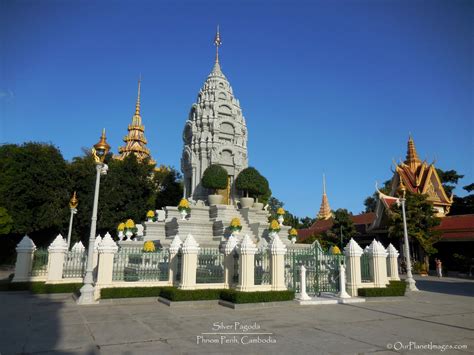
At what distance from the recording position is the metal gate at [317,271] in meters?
15.7

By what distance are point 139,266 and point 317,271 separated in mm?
7769

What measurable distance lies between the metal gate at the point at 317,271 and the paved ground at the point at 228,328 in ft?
8.99

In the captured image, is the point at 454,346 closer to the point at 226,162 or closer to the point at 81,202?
Result: the point at 226,162

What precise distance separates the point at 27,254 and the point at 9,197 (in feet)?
56.9

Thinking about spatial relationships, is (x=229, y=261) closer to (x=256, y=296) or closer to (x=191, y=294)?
(x=191, y=294)

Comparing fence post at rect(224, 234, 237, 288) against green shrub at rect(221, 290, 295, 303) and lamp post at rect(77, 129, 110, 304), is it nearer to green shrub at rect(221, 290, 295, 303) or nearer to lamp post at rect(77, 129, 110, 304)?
green shrub at rect(221, 290, 295, 303)

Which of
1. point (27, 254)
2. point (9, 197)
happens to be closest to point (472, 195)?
point (27, 254)

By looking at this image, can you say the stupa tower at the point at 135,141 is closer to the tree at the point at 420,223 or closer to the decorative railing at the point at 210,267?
the tree at the point at 420,223

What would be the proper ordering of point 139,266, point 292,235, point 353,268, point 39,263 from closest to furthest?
point 139,266, point 353,268, point 39,263, point 292,235

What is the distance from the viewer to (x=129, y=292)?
13.5 metres

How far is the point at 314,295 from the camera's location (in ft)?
51.0

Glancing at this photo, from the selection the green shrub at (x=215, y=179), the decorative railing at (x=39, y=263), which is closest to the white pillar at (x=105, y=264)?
the decorative railing at (x=39, y=263)

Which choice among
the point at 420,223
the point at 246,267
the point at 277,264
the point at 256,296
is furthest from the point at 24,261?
the point at 420,223

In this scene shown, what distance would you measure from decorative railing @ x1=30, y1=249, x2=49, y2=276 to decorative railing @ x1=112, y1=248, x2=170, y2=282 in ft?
19.0
